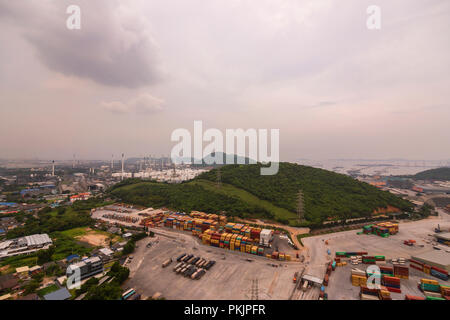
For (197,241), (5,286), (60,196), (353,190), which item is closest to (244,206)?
(197,241)

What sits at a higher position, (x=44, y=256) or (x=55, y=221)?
(x=55, y=221)

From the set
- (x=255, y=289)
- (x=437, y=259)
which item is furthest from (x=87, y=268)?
(x=437, y=259)

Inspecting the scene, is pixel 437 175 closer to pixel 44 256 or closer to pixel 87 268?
pixel 87 268

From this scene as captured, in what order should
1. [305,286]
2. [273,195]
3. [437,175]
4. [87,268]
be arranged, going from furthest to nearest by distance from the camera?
[437,175]
[273,195]
[87,268]
[305,286]

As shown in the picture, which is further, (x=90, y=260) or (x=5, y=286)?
(x=90, y=260)

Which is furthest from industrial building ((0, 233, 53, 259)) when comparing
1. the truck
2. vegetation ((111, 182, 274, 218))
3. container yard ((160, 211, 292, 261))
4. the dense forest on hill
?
the dense forest on hill
